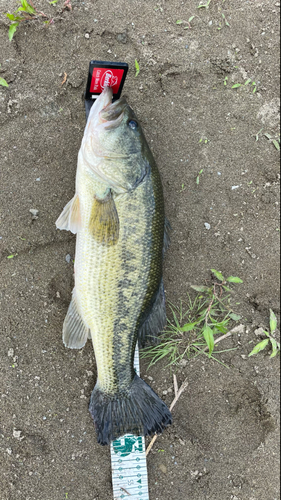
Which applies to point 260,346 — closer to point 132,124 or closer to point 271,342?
point 271,342

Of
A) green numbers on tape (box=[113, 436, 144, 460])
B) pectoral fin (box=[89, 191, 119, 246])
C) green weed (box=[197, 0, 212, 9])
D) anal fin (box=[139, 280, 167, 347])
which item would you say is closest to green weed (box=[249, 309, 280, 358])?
anal fin (box=[139, 280, 167, 347])

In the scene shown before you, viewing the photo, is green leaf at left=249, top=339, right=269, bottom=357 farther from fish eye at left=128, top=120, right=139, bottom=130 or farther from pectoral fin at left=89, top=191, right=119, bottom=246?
fish eye at left=128, top=120, right=139, bottom=130

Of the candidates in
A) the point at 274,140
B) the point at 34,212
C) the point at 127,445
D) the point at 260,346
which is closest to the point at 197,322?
the point at 260,346

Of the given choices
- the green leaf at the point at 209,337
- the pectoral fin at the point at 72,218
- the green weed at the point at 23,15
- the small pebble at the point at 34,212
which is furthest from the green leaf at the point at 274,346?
the green weed at the point at 23,15

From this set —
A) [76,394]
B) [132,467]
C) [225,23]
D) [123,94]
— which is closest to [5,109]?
[123,94]

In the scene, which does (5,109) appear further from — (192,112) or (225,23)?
(225,23)

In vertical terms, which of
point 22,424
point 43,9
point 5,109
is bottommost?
point 22,424
